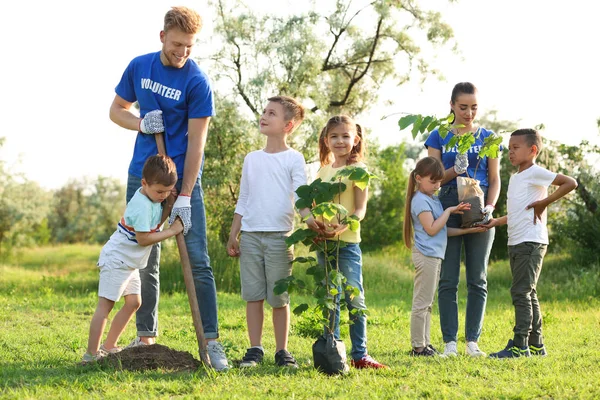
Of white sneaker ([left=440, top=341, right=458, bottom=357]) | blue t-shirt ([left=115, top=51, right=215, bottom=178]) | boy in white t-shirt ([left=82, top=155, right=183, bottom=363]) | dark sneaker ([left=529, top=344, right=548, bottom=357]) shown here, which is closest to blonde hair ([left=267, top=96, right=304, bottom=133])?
blue t-shirt ([left=115, top=51, right=215, bottom=178])

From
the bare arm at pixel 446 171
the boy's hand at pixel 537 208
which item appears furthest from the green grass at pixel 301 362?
the bare arm at pixel 446 171

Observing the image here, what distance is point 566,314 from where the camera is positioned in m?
8.74

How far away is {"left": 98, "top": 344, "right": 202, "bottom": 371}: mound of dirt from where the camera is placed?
4586 millimetres

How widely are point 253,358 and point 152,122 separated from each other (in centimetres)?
172

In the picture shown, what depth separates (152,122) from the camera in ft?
15.4

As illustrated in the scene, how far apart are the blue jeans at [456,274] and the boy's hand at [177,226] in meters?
2.06

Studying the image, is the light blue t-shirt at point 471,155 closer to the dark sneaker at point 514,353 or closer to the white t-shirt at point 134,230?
the dark sneaker at point 514,353

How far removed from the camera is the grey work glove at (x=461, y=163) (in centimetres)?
532

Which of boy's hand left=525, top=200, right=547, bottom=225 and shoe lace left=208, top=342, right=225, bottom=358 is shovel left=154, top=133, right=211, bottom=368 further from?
boy's hand left=525, top=200, right=547, bottom=225

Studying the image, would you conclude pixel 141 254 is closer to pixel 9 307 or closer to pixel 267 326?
pixel 267 326

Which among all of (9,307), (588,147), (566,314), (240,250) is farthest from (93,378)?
(588,147)

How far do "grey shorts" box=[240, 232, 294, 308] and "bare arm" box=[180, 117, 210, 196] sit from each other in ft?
1.69

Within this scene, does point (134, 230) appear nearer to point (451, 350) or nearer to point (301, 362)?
point (301, 362)

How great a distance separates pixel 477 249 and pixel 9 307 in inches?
242
